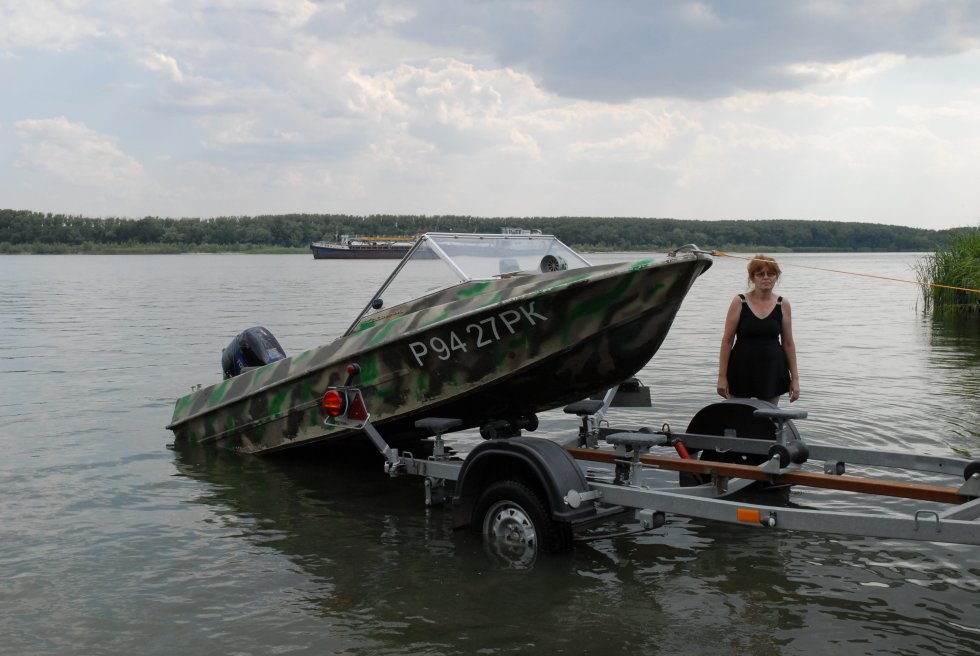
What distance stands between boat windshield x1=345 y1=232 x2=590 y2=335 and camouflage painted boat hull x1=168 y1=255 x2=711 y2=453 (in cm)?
17

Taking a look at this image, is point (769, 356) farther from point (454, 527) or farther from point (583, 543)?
point (454, 527)

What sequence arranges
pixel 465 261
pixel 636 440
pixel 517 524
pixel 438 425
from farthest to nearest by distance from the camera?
pixel 465 261 < pixel 438 425 < pixel 517 524 < pixel 636 440

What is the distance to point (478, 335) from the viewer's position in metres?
6.56

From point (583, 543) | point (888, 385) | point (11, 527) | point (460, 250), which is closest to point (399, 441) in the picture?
point (460, 250)

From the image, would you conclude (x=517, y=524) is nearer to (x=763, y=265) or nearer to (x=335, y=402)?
(x=335, y=402)

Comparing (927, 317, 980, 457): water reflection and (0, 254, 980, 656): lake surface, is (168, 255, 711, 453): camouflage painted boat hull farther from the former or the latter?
(927, 317, 980, 457): water reflection

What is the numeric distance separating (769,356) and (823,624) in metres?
2.56

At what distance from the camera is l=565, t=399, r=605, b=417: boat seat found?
23.8 ft

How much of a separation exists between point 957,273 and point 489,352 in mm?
18176

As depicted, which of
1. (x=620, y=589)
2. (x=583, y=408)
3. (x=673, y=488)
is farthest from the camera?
(x=583, y=408)

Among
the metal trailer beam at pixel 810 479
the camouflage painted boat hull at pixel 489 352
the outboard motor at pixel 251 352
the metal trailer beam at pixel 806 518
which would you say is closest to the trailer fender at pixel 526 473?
the metal trailer beam at pixel 806 518

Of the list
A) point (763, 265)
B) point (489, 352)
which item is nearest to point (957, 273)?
point (763, 265)

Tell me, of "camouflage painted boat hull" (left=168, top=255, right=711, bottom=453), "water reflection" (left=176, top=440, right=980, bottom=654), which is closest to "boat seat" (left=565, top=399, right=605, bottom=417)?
"camouflage painted boat hull" (left=168, top=255, right=711, bottom=453)

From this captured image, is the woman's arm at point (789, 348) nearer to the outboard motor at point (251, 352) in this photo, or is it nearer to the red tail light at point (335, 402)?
the red tail light at point (335, 402)
